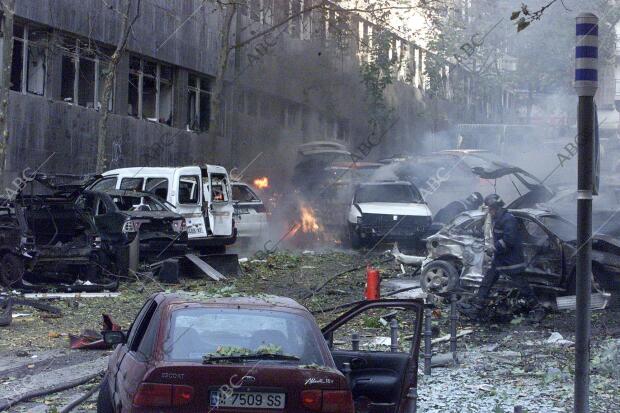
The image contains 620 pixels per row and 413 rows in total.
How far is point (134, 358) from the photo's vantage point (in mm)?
6016

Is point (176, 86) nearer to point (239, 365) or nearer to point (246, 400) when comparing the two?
point (239, 365)

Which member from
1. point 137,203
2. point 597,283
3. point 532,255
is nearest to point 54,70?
point 137,203

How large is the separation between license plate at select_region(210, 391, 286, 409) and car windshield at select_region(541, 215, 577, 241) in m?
9.17

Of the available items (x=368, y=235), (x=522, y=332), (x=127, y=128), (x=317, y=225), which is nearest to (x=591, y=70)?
(x=522, y=332)

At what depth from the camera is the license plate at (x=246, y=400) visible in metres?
5.46

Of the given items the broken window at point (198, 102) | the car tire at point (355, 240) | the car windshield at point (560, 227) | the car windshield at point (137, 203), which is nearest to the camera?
the car windshield at point (560, 227)

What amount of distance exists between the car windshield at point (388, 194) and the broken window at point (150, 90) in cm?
904

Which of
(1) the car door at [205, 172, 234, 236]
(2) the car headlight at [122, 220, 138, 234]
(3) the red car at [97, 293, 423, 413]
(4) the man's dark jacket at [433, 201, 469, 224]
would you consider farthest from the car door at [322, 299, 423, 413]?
(4) the man's dark jacket at [433, 201, 469, 224]

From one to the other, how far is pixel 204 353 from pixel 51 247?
10928 mm

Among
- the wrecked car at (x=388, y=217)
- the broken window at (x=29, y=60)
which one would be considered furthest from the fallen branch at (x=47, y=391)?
the broken window at (x=29, y=60)

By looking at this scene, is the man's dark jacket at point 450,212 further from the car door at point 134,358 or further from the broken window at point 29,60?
the car door at point 134,358

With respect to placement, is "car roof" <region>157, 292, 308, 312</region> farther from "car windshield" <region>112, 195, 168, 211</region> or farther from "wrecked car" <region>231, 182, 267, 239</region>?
"wrecked car" <region>231, 182, 267, 239</region>

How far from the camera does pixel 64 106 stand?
25.6 metres

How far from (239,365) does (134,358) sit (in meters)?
0.81
